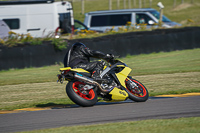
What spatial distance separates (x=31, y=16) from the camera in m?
18.9

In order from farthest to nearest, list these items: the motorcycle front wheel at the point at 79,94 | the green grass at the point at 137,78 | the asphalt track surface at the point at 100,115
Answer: the green grass at the point at 137,78, the motorcycle front wheel at the point at 79,94, the asphalt track surface at the point at 100,115

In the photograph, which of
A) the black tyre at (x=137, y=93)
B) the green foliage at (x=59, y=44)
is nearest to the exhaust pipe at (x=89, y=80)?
the black tyre at (x=137, y=93)

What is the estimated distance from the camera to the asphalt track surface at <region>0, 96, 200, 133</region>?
18.6 ft

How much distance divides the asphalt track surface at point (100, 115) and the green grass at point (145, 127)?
0.95 feet

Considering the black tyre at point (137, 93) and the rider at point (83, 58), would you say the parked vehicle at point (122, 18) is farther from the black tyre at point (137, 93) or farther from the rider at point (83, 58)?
the rider at point (83, 58)

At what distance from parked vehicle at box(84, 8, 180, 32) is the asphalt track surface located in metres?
12.7

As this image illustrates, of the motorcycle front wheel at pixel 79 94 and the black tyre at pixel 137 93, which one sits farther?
the black tyre at pixel 137 93

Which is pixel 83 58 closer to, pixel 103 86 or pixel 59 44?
pixel 103 86

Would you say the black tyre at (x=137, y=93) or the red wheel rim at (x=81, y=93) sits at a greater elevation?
the red wheel rim at (x=81, y=93)

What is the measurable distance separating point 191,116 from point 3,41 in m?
11.0

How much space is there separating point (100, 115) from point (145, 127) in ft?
3.94

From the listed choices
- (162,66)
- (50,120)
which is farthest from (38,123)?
(162,66)

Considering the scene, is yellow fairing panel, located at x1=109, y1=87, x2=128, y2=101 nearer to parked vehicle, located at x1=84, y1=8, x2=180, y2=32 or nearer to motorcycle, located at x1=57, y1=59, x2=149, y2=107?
motorcycle, located at x1=57, y1=59, x2=149, y2=107

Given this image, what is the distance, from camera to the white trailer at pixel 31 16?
1888cm
